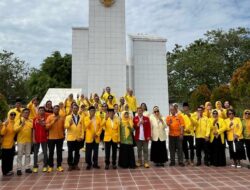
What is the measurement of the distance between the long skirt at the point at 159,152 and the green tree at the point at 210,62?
18.9 m

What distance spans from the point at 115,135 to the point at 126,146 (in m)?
0.38

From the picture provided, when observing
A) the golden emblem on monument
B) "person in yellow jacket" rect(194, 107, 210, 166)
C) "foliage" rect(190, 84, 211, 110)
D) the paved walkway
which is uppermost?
the golden emblem on monument

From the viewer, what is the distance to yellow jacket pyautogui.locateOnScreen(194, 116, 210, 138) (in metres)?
7.27

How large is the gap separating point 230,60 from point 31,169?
22.7 meters

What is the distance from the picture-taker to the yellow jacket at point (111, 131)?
22.7ft

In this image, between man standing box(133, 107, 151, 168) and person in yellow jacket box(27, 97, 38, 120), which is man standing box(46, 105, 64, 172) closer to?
person in yellow jacket box(27, 97, 38, 120)

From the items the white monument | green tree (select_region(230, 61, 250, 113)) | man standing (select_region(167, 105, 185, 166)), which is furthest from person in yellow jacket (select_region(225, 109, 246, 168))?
green tree (select_region(230, 61, 250, 113))

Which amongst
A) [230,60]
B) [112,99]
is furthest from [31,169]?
[230,60]

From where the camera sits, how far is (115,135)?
6949 mm

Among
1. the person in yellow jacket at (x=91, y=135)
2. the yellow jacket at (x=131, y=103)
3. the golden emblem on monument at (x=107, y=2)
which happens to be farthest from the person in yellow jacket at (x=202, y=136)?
the golden emblem on monument at (x=107, y=2)

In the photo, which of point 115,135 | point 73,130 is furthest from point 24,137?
point 115,135

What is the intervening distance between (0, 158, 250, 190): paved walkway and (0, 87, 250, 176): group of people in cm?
35

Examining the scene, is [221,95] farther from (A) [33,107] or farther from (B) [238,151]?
(A) [33,107]

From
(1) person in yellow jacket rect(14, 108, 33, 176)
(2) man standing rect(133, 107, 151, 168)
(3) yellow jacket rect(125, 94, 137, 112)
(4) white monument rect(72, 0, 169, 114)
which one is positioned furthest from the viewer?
(4) white monument rect(72, 0, 169, 114)
